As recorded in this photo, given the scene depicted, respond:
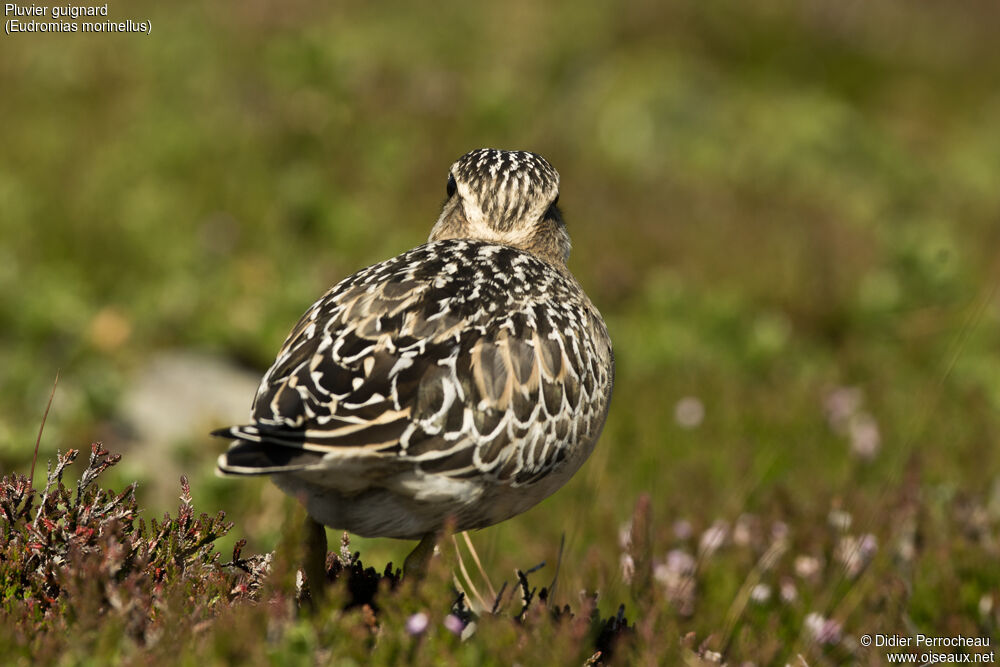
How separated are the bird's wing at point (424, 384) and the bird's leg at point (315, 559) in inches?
23.9

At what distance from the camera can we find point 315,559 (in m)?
4.59

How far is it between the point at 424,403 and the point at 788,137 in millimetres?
12775

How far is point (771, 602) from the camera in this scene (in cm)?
606

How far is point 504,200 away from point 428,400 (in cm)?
189

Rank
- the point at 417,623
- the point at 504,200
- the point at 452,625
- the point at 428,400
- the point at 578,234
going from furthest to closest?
the point at 578,234, the point at 504,200, the point at 428,400, the point at 452,625, the point at 417,623

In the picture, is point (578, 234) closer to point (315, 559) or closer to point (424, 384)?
point (315, 559)

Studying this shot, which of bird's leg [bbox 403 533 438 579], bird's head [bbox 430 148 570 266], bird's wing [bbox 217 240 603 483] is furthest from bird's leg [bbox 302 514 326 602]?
bird's head [bbox 430 148 570 266]

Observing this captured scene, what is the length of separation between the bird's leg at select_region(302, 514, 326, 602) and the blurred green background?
4.71 ft

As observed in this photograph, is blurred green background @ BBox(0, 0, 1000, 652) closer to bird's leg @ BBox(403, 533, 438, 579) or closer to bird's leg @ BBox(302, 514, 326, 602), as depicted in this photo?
bird's leg @ BBox(403, 533, 438, 579)

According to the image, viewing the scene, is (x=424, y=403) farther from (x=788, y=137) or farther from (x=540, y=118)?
(x=788, y=137)

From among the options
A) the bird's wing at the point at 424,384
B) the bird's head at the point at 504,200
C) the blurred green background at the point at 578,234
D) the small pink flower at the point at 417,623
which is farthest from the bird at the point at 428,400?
the blurred green background at the point at 578,234

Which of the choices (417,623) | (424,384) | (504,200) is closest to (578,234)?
(504,200)

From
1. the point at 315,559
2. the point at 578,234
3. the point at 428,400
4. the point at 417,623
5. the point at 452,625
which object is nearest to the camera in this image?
the point at 417,623

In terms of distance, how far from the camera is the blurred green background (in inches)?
312
